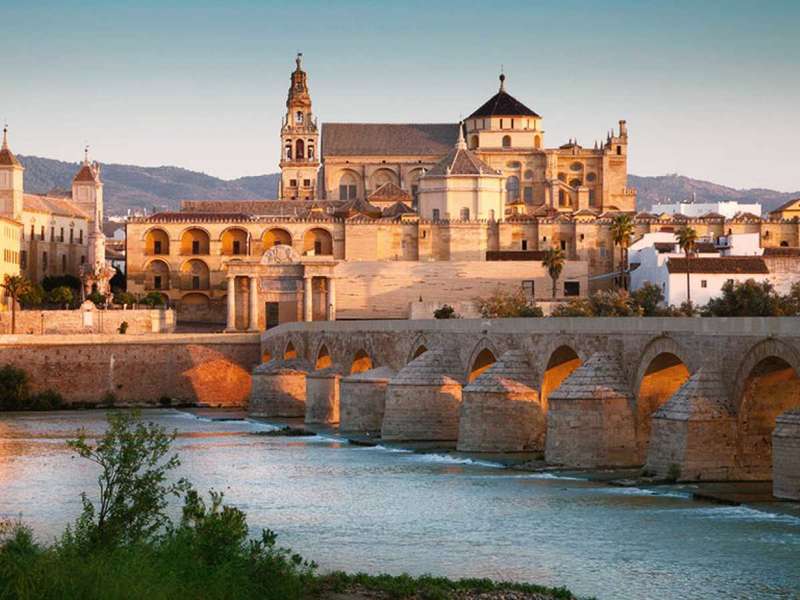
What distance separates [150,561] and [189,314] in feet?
283

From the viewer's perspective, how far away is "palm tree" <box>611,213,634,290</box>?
4028 inches

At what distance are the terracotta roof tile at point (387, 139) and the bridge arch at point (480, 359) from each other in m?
74.7

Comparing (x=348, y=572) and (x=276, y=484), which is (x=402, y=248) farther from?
(x=348, y=572)

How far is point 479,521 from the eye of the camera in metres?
34.3

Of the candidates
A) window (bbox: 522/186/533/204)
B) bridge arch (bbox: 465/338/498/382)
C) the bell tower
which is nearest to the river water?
bridge arch (bbox: 465/338/498/382)

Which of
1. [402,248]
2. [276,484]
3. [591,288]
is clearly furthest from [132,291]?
[276,484]

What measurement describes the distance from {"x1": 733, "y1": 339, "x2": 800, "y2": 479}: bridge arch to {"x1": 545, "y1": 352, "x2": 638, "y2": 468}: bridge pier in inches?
194

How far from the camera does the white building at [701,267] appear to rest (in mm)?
87750

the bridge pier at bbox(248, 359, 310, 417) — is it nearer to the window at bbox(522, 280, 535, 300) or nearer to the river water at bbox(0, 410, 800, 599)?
the river water at bbox(0, 410, 800, 599)

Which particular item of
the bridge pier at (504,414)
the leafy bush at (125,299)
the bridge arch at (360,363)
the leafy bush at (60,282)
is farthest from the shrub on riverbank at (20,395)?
the bridge pier at (504,414)

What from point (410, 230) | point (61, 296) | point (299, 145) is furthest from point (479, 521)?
point (299, 145)

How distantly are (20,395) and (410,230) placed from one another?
3460 centimetres

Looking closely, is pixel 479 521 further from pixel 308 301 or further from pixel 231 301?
pixel 231 301

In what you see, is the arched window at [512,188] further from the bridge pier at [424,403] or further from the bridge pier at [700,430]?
the bridge pier at [700,430]
